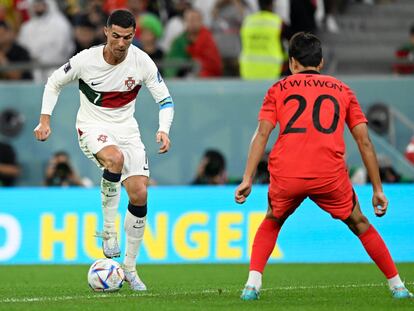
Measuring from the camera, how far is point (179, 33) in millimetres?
19844

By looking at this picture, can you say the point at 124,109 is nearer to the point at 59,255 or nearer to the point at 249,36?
the point at 59,255

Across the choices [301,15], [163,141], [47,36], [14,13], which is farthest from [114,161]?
[14,13]

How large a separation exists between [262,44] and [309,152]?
9.13 metres

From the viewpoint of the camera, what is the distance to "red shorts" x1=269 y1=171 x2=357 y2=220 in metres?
9.48

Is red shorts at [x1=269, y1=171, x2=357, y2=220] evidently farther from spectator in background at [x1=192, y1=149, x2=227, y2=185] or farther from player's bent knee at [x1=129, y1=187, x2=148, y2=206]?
spectator in background at [x1=192, y1=149, x2=227, y2=185]

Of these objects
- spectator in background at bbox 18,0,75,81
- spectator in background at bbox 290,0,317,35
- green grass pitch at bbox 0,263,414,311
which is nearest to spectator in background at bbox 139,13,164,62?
spectator in background at bbox 18,0,75,81

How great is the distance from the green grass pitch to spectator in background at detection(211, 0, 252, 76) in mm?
5135

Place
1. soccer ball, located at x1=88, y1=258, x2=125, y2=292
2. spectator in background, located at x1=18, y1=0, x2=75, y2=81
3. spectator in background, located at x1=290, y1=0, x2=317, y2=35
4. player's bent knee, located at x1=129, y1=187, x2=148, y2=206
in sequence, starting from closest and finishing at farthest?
1. soccer ball, located at x1=88, y1=258, x2=125, y2=292
2. player's bent knee, located at x1=129, y1=187, x2=148, y2=206
3. spectator in background, located at x1=290, y1=0, x2=317, y2=35
4. spectator in background, located at x1=18, y1=0, x2=75, y2=81

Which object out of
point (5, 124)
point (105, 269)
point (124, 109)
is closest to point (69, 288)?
point (105, 269)

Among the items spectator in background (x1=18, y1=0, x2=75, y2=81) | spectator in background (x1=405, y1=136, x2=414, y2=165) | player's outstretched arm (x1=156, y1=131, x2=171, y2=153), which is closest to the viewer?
player's outstretched arm (x1=156, y1=131, x2=171, y2=153)

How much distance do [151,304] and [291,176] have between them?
1.47 m

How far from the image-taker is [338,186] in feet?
31.2

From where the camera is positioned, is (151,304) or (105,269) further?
(105,269)

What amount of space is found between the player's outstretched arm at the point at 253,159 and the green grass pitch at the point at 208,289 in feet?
2.78
